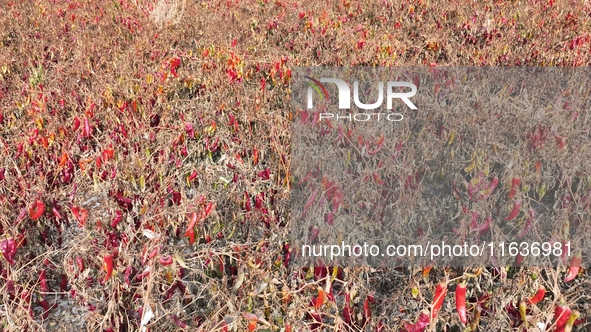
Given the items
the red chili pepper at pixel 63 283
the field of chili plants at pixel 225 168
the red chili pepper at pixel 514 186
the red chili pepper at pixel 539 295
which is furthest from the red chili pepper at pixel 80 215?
the red chili pepper at pixel 514 186

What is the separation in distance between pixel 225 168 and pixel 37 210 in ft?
3.02

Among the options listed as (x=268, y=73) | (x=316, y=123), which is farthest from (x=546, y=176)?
(x=268, y=73)

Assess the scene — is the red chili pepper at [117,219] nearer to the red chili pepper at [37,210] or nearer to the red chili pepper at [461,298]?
the red chili pepper at [37,210]

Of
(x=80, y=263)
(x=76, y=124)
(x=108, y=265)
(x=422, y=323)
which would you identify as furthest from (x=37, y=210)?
(x=422, y=323)

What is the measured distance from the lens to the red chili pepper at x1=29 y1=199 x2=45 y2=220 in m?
2.10

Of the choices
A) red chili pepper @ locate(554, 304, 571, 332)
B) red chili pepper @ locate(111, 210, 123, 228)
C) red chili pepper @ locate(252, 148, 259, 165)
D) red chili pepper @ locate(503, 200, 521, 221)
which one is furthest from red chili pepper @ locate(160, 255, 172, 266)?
red chili pepper @ locate(503, 200, 521, 221)

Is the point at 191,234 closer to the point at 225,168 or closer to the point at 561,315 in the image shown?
the point at 225,168

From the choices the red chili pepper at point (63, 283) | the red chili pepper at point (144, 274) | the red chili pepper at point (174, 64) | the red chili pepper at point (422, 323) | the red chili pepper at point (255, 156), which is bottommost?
the red chili pepper at point (63, 283)

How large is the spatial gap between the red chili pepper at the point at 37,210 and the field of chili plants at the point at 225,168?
0.01 metres

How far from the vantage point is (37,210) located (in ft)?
6.99

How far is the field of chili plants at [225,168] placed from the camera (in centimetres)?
173

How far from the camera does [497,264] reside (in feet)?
6.06

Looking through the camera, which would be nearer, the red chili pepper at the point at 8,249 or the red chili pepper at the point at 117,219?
the red chili pepper at the point at 8,249

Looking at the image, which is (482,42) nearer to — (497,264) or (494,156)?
(494,156)
